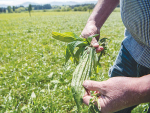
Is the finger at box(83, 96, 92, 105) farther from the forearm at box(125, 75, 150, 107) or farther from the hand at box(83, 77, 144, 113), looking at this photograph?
the forearm at box(125, 75, 150, 107)

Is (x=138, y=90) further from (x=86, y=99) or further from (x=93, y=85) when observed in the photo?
(x=86, y=99)

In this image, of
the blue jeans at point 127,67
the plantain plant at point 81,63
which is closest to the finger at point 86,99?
the plantain plant at point 81,63

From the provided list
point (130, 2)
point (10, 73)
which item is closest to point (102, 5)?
point (130, 2)

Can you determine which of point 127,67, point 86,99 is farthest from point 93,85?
point 127,67

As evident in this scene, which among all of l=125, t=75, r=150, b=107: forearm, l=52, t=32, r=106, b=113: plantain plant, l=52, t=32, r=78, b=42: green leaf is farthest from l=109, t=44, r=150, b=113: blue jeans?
l=52, t=32, r=78, b=42: green leaf

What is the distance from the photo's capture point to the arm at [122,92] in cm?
107

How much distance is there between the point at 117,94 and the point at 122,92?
0.05 metres

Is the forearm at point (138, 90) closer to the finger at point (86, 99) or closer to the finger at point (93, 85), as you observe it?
the finger at point (93, 85)

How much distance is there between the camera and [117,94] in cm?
115

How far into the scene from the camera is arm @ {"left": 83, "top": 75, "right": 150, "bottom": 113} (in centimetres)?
107

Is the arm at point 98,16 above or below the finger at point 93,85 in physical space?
above

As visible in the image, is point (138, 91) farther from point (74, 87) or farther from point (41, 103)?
point (41, 103)

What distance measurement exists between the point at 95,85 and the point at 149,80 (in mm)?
465

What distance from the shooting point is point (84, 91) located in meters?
1.46
